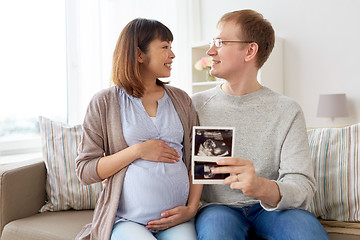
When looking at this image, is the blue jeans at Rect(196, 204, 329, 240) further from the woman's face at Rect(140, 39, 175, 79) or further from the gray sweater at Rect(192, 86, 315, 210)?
the woman's face at Rect(140, 39, 175, 79)

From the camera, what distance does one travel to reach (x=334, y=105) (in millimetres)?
3115

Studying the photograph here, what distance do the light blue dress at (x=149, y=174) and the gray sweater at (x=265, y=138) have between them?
0.20 m

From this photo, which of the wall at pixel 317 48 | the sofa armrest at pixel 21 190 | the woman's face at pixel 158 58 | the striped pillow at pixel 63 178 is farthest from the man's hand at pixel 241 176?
the wall at pixel 317 48

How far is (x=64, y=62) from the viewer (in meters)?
3.12

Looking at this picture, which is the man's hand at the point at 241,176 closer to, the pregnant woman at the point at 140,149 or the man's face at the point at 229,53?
the pregnant woman at the point at 140,149

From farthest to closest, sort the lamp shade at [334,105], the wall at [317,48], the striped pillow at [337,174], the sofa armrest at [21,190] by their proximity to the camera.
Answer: the wall at [317,48] → the lamp shade at [334,105] → the sofa armrest at [21,190] → the striped pillow at [337,174]

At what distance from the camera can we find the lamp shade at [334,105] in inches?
122

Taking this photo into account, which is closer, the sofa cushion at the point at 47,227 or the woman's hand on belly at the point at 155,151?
the woman's hand on belly at the point at 155,151

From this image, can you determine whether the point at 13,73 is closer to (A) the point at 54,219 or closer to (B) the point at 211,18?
(A) the point at 54,219

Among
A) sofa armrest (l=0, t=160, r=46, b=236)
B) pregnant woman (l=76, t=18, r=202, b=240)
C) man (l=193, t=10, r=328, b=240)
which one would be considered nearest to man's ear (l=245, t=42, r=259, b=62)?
man (l=193, t=10, r=328, b=240)

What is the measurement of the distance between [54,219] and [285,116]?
1.22 meters

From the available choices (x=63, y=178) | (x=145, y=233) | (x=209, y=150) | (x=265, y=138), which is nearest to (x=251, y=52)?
(x=265, y=138)

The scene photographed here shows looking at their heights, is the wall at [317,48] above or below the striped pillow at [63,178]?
above

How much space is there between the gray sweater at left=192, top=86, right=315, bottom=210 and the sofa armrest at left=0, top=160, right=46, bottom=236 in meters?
0.93
